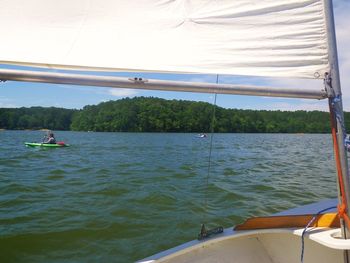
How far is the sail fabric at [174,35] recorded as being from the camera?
1.83 metres

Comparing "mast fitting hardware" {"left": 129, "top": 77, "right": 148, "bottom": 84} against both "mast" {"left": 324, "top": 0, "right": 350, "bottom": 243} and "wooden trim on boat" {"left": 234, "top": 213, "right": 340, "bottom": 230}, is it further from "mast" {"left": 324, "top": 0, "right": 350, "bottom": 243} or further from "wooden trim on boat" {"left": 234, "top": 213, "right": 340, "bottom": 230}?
"wooden trim on boat" {"left": 234, "top": 213, "right": 340, "bottom": 230}

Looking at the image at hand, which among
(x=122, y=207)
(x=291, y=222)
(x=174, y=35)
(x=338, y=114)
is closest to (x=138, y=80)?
(x=174, y=35)

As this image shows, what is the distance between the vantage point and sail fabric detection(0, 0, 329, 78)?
1.83m

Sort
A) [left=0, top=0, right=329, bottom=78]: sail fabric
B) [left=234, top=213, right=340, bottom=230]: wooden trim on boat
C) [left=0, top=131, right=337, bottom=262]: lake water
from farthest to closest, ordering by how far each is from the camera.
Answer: [left=0, top=131, right=337, bottom=262]: lake water < [left=234, top=213, right=340, bottom=230]: wooden trim on boat < [left=0, top=0, right=329, bottom=78]: sail fabric

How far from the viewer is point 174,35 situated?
76.0 inches

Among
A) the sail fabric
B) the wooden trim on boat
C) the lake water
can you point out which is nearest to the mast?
the sail fabric

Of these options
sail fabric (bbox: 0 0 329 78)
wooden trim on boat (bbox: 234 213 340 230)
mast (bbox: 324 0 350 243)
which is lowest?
wooden trim on boat (bbox: 234 213 340 230)

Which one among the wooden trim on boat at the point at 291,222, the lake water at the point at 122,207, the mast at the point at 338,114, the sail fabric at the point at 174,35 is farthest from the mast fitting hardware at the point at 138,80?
the lake water at the point at 122,207

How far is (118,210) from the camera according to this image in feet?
25.5

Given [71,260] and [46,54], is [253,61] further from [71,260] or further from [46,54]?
[71,260]

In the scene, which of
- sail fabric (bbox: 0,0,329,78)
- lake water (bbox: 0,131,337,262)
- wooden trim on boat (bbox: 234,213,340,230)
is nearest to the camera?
sail fabric (bbox: 0,0,329,78)

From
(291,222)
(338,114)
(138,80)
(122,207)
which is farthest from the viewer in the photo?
(122,207)

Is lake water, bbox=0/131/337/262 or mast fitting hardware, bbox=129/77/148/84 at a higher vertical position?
mast fitting hardware, bbox=129/77/148/84

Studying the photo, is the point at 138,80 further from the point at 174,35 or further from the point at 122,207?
the point at 122,207
